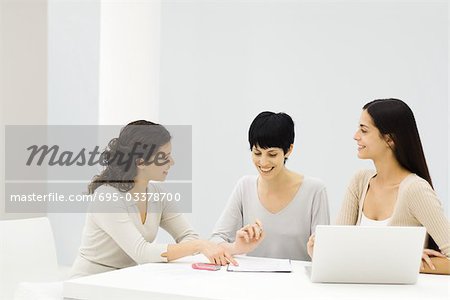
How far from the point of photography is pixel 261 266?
6.78 feet

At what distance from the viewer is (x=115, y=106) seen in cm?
377

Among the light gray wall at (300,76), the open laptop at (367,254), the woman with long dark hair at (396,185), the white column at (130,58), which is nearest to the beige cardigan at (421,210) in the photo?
the woman with long dark hair at (396,185)

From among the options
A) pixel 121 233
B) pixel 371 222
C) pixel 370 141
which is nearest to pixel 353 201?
pixel 371 222

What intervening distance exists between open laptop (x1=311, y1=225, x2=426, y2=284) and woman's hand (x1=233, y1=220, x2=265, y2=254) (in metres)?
0.43

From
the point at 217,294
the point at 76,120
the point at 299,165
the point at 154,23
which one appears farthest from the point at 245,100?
the point at 217,294

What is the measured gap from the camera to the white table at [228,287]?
5.28 feet

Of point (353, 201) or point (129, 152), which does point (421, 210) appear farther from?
point (129, 152)

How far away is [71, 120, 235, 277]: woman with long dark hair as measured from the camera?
2.18 m

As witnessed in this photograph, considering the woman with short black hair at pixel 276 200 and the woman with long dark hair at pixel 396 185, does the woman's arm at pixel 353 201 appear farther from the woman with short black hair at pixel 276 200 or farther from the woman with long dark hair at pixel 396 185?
the woman with short black hair at pixel 276 200

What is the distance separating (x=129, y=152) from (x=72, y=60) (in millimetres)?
2216

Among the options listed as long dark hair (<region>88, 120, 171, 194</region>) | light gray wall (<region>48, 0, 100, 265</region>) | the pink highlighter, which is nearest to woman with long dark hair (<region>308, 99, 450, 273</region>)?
the pink highlighter

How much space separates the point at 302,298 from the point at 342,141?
2.56 m

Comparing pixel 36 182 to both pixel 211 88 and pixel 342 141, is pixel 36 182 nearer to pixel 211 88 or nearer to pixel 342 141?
pixel 211 88

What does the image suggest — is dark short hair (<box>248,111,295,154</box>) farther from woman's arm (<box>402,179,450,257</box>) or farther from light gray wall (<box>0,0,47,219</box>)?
light gray wall (<box>0,0,47,219</box>)
